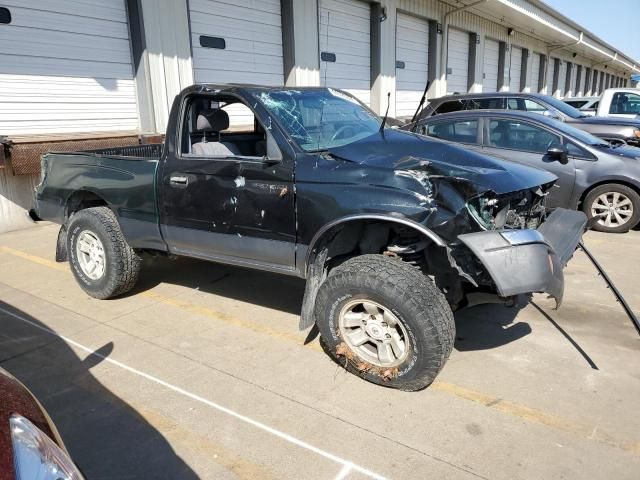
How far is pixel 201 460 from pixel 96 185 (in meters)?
3.00

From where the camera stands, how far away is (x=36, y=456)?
1507mm

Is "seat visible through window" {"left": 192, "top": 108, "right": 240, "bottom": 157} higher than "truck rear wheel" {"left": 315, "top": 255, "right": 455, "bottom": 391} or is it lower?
higher

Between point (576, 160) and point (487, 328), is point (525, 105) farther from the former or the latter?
point (487, 328)

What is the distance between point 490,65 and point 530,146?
A: 1803 cm

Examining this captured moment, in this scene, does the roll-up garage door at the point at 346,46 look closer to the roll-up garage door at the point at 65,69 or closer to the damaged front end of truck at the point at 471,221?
the roll-up garage door at the point at 65,69

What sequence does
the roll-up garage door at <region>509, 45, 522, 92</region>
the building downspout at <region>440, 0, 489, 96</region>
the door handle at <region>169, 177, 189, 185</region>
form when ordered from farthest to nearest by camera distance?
the roll-up garage door at <region>509, 45, 522, 92</region>
the building downspout at <region>440, 0, 489, 96</region>
the door handle at <region>169, 177, 189, 185</region>

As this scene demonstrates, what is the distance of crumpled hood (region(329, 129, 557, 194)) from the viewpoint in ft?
10.3

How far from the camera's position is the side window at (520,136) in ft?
22.6

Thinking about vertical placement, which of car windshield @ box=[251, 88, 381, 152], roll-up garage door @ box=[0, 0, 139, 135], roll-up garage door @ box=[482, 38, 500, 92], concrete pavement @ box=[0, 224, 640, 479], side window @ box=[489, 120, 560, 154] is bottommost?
concrete pavement @ box=[0, 224, 640, 479]

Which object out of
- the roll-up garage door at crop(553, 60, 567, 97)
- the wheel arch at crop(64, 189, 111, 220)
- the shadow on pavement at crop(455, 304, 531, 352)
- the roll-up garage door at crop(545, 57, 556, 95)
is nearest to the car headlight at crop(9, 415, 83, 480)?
the shadow on pavement at crop(455, 304, 531, 352)

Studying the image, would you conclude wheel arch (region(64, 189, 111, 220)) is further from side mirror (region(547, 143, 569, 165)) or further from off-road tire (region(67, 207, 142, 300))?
side mirror (region(547, 143, 569, 165))

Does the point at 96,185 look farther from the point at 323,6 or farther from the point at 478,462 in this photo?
the point at 323,6

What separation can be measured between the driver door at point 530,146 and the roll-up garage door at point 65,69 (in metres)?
6.44

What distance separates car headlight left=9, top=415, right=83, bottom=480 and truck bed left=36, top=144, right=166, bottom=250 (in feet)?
9.50
